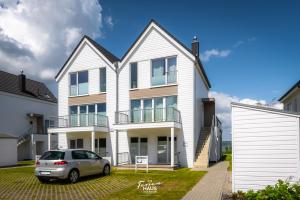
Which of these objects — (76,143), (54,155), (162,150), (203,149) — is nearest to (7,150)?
(76,143)

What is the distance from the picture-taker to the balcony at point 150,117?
67.6 ft

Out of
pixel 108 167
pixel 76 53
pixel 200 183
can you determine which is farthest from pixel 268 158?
pixel 76 53

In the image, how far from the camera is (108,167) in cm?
1691

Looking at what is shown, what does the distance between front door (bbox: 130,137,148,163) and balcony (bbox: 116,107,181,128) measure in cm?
171

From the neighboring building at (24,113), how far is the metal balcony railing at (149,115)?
12069 millimetres

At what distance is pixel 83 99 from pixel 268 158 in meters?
19.2

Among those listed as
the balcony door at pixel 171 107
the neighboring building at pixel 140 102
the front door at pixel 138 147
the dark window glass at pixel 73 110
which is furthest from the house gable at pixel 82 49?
the front door at pixel 138 147

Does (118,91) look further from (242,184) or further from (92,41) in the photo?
(242,184)

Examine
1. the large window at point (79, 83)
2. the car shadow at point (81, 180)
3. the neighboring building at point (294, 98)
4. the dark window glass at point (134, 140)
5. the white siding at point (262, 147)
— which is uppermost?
the large window at point (79, 83)

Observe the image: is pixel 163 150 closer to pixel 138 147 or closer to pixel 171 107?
pixel 138 147

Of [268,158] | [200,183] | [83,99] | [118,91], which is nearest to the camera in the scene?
[268,158]

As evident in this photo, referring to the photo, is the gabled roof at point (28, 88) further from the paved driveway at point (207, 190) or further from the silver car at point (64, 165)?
the paved driveway at point (207, 190)

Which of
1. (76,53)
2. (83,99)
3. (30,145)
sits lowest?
(30,145)

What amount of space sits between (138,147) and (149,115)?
3.11m
